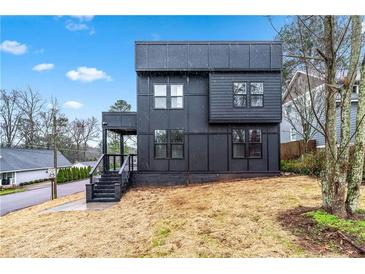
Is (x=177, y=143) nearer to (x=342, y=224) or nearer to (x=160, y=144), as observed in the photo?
(x=160, y=144)

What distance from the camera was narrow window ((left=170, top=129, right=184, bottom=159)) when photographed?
9.45m

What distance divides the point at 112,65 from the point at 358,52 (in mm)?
7241

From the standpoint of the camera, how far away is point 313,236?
9.75ft

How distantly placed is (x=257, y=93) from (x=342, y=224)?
22.8 ft

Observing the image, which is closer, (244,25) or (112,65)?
(244,25)

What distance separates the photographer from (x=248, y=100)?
30.5 ft

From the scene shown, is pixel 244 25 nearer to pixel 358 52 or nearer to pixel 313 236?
pixel 358 52

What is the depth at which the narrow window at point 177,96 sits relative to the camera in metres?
9.48

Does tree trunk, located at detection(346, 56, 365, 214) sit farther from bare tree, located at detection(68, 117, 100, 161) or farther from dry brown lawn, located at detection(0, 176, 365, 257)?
bare tree, located at detection(68, 117, 100, 161)

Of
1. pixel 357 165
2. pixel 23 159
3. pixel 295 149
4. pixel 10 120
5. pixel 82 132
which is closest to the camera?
pixel 357 165

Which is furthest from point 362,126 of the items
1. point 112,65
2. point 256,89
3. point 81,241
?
point 112,65

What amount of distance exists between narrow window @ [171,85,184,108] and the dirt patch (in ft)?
21.5

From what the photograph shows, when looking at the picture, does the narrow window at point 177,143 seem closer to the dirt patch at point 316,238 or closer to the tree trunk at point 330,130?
the dirt patch at point 316,238

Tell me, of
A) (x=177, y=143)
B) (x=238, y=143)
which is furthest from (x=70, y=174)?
(x=238, y=143)
